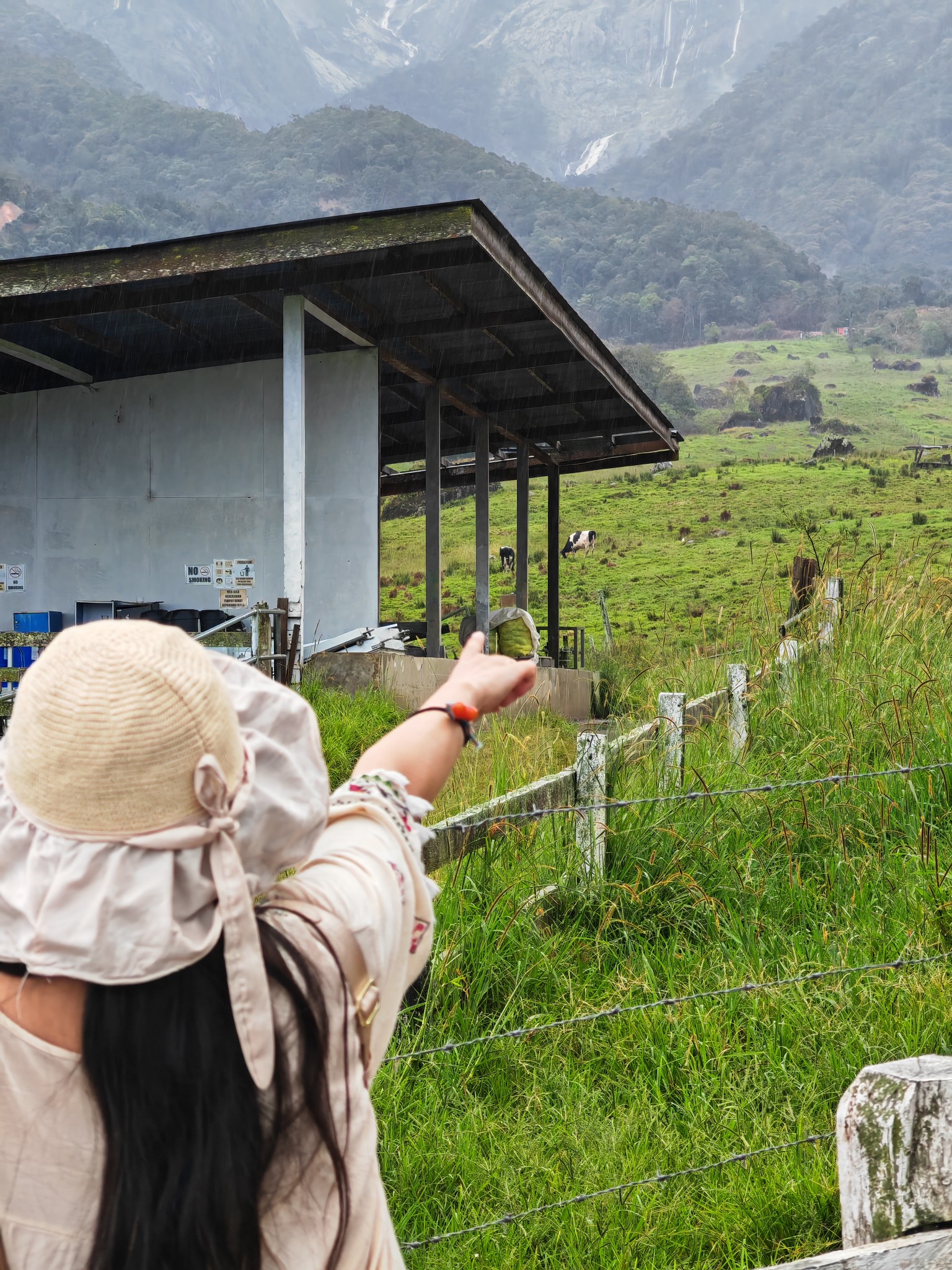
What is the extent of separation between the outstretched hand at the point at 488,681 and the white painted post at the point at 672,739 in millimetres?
2927

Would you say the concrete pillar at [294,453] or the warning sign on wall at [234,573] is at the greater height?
the concrete pillar at [294,453]

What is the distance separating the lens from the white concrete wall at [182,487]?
408 inches

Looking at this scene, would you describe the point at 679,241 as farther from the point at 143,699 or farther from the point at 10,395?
the point at 143,699

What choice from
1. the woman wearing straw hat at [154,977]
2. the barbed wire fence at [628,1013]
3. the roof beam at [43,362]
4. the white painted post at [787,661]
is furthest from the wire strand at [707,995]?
the roof beam at [43,362]

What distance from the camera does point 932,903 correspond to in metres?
3.68

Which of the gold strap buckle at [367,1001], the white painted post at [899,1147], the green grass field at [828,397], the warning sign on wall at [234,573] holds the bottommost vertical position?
the white painted post at [899,1147]

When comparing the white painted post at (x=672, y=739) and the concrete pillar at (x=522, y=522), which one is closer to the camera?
the white painted post at (x=672, y=739)

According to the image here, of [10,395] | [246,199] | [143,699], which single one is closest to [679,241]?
[246,199]

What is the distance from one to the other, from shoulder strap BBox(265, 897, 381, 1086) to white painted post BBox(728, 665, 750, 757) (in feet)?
13.7

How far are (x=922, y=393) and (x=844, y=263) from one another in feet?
331

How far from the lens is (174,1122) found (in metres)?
1.09

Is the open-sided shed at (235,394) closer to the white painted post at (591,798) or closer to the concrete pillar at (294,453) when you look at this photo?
the concrete pillar at (294,453)

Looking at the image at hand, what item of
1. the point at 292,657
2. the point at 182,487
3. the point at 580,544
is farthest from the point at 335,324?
the point at 580,544

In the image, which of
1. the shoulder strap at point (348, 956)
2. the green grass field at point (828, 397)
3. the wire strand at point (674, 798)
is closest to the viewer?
the shoulder strap at point (348, 956)
